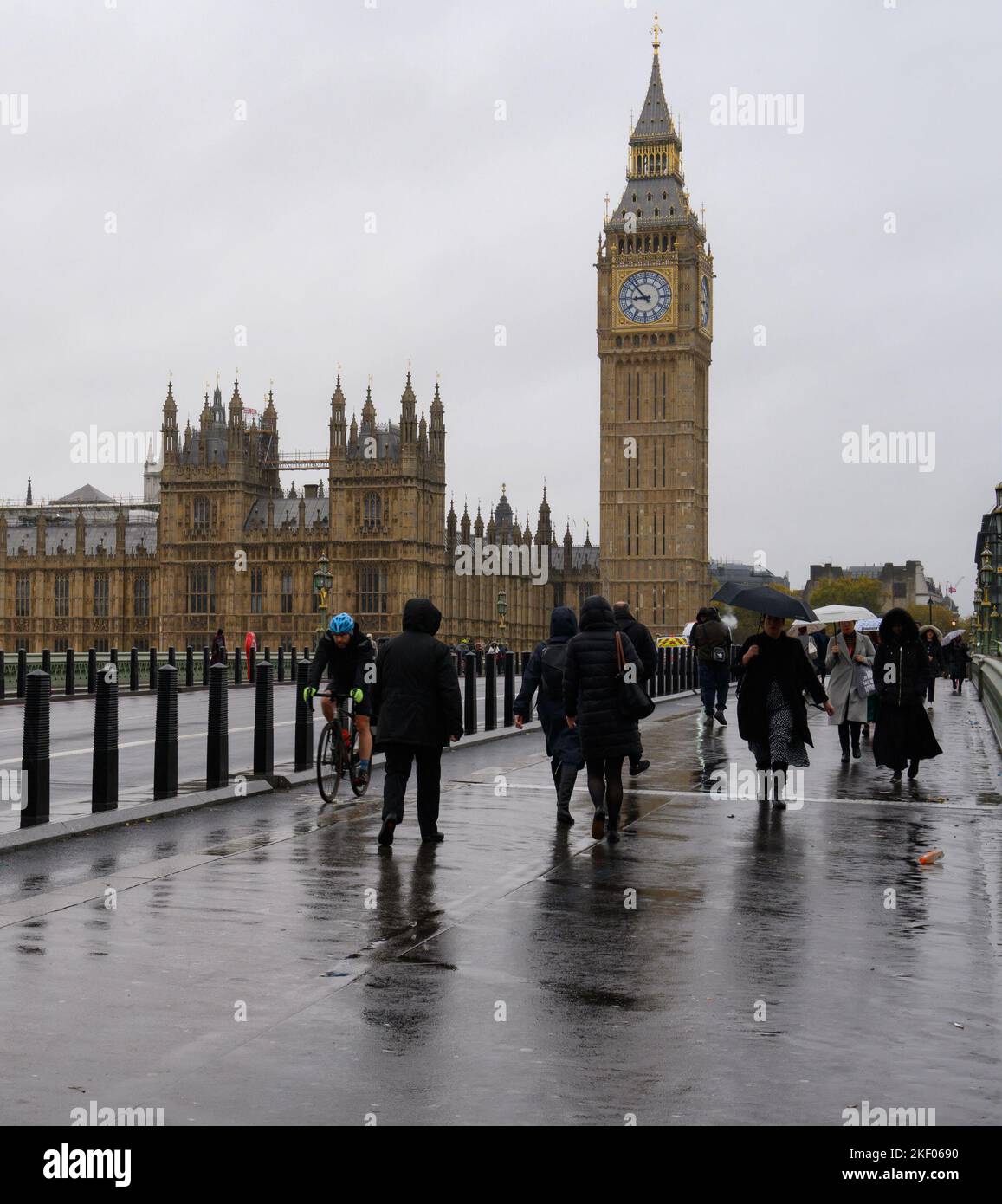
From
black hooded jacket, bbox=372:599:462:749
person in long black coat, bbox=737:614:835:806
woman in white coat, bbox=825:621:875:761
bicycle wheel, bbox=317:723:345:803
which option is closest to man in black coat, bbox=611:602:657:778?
person in long black coat, bbox=737:614:835:806

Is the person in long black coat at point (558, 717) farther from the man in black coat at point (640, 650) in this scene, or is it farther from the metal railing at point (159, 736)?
the metal railing at point (159, 736)

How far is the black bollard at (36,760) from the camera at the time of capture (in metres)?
11.5

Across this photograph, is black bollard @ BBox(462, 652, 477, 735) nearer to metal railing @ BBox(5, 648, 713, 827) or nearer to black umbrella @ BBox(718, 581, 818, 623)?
metal railing @ BBox(5, 648, 713, 827)

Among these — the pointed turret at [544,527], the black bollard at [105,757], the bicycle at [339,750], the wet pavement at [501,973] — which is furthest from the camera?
the pointed turret at [544,527]

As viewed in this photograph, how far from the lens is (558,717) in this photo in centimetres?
1340

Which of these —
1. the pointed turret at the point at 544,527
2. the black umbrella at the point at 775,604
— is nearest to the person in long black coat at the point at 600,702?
the black umbrella at the point at 775,604

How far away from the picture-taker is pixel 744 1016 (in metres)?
6.50

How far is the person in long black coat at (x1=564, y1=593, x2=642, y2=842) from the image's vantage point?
11.9 meters

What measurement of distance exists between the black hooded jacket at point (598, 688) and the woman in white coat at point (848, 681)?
7802mm

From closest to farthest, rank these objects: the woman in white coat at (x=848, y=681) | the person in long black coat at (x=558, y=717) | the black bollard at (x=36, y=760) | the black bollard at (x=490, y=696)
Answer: the black bollard at (x=36, y=760) → the person in long black coat at (x=558, y=717) → the woman in white coat at (x=848, y=681) → the black bollard at (x=490, y=696)

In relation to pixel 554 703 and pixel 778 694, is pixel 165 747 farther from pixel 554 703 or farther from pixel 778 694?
pixel 778 694

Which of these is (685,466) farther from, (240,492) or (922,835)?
(922,835)

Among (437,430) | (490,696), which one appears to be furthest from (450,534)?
(490,696)
